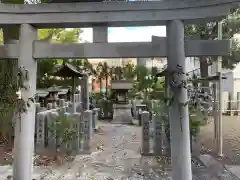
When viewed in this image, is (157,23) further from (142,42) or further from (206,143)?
(206,143)

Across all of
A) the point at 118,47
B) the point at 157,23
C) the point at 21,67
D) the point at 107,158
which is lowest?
the point at 107,158

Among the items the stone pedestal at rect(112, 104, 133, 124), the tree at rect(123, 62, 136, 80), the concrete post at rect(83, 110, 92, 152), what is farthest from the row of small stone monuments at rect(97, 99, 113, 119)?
the concrete post at rect(83, 110, 92, 152)

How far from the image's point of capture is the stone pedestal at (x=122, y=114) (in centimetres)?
1345

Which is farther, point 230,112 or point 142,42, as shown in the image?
point 230,112

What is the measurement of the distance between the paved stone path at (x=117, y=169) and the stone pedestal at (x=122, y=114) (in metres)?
5.46

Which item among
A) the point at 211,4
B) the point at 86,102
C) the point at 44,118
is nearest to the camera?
the point at 211,4

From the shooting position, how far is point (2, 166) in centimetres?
591

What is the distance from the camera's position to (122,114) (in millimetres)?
13758

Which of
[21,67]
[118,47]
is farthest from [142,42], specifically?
[21,67]

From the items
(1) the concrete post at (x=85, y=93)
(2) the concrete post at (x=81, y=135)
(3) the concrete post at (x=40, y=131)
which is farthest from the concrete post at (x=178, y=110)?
(1) the concrete post at (x=85, y=93)

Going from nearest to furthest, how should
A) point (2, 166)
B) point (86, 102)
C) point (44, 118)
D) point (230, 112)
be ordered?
point (2, 166) → point (44, 118) → point (86, 102) → point (230, 112)

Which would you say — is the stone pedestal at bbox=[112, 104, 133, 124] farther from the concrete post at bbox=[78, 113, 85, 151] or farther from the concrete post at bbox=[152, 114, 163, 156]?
the concrete post at bbox=[152, 114, 163, 156]

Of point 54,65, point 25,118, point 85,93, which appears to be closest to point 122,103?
point 85,93

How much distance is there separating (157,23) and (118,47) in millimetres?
608
